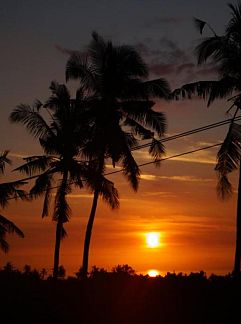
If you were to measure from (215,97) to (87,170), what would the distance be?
36.3 ft

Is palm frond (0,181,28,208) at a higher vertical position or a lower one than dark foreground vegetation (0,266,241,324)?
higher

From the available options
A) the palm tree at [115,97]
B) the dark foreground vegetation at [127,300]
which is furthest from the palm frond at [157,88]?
the dark foreground vegetation at [127,300]

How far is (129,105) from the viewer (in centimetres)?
3384

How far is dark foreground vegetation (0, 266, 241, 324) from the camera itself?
739 inches

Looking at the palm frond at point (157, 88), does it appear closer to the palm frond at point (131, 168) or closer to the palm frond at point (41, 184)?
the palm frond at point (131, 168)

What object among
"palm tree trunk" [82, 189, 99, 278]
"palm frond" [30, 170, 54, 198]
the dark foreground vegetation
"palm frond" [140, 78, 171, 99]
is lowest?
the dark foreground vegetation

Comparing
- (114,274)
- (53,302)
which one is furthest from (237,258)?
(53,302)

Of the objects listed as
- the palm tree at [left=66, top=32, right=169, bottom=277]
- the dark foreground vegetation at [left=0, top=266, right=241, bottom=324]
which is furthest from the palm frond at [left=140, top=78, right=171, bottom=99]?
the dark foreground vegetation at [left=0, top=266, right=241, bottom=324]

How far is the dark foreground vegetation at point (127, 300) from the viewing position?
1878cm

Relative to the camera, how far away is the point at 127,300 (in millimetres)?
19953

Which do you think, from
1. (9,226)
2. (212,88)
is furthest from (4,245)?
(212,88)

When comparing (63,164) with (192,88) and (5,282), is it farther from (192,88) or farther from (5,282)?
(5,282)

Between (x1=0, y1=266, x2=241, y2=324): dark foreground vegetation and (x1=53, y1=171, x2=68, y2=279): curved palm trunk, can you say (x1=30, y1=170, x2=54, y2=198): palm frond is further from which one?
(x1=0, y1=266, x2=241, y2=324): dark foreground vegetation

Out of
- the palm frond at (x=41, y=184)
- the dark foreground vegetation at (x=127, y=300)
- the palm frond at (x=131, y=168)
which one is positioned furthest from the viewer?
the palm frond at (x=41, y=184)
